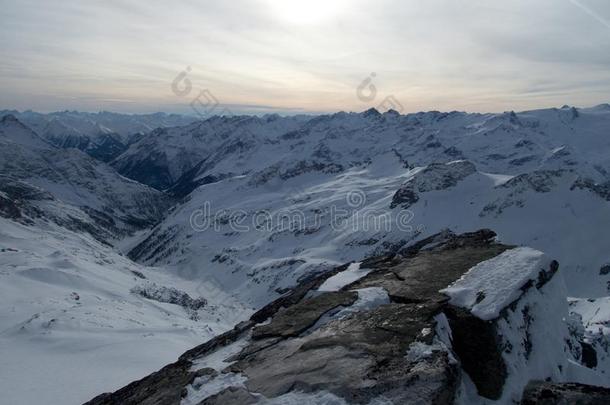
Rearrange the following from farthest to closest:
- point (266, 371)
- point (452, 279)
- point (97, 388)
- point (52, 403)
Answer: point (97, 388), point (52, 403), point (452, 279), point (266, 371)

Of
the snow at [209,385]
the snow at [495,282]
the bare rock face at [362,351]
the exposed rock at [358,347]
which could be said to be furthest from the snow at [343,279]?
the snow at [209,385]

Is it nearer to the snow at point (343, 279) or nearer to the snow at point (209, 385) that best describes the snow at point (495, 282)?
the snow at point (343, 279)

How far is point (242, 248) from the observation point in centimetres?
18438

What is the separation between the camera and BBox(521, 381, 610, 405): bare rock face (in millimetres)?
10820

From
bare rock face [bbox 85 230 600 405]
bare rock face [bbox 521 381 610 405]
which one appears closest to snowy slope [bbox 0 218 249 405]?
bare rock face [bbox 85 230 600 405]

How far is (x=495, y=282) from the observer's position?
1570cm

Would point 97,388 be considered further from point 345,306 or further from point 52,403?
point 345,306

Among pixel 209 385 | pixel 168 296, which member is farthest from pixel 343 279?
pixel 168 296

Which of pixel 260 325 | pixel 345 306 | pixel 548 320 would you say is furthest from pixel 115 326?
pixel 548 320

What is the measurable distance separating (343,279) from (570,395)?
10.5 meters

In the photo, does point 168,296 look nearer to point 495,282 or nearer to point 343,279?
point 343,279

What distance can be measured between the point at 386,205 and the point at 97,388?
531ft

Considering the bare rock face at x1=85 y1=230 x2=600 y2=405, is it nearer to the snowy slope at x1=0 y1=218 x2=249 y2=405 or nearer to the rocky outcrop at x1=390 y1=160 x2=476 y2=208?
the snowy slope at x1=0 y1=218 x2=249 y2=405

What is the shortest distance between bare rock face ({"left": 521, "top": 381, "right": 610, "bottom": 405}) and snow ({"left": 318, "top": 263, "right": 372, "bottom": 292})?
851cm
